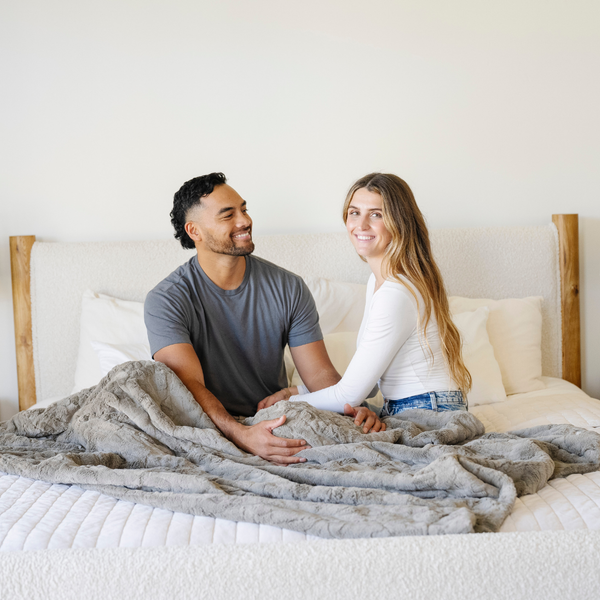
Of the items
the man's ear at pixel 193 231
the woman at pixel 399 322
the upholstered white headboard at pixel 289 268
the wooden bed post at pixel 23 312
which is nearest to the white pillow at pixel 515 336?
the upholstered white headboard at pixel 289 268

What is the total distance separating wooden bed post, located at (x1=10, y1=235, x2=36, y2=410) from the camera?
2461 mm

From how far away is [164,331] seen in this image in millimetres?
1724

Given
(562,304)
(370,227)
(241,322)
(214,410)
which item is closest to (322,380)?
(241,322)

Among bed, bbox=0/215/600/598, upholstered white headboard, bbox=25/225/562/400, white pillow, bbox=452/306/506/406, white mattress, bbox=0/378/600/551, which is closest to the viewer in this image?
bed, bbox=0/215/600/598

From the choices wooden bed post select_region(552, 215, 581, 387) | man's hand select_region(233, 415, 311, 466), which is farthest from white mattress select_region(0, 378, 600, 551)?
wooden bed post select_region(552, 215, 581, 387)

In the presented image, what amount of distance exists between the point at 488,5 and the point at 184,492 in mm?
2301

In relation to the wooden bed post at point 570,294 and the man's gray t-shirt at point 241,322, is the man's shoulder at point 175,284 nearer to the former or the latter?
the man's gray t-shirt at point 241,322

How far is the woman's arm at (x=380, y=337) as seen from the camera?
1.53m

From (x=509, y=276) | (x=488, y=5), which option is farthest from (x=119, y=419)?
(x=488, y=5)

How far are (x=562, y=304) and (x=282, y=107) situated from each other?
1.44 m

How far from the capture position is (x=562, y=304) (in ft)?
8.28

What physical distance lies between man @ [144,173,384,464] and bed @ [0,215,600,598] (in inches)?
12.2

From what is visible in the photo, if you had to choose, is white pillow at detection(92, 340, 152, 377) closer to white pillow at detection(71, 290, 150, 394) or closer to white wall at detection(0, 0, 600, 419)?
white pillow at detection(71, 290, 150, 394)

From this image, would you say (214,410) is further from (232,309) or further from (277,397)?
(232,309)
